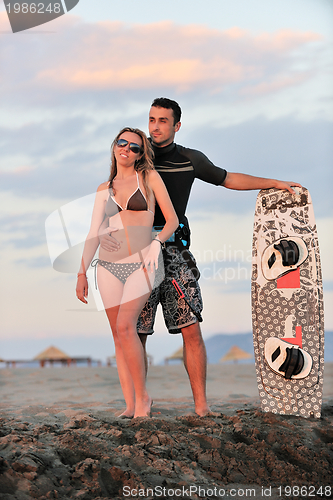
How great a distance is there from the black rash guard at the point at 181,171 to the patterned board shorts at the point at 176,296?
12.0 inches

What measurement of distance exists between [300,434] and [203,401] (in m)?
0.69

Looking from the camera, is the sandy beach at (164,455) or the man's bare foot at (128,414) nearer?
the sandy beach at (164,455)

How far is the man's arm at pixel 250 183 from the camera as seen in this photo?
363cm

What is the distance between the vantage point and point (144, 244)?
317 centimetres

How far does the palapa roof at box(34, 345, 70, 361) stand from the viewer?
41.1 ft

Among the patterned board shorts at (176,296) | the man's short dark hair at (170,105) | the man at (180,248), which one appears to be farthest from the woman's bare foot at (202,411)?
the man's short dark hair at (170,105)

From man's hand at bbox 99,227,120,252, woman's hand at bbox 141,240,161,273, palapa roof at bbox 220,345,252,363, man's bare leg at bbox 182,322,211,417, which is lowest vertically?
palapa roof at bbox 220,345,252,363

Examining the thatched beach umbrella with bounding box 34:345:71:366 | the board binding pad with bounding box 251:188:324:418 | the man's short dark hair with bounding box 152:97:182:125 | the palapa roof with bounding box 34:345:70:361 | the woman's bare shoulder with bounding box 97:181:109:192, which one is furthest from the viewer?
the palapa roof with bounding box 34:345:70:361

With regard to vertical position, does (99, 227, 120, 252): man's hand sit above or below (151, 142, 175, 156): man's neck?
below

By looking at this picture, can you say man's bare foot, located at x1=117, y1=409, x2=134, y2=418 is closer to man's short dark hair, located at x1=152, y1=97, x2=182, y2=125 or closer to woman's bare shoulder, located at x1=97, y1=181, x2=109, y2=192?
woman's bare shoulder, located at x1=97, y1=181, x2=109, y2=192

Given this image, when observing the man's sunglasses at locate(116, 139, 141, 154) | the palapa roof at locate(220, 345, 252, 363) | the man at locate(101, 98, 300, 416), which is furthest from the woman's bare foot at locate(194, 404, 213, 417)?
the palapa roof at locate(220, 345, 252, 363)

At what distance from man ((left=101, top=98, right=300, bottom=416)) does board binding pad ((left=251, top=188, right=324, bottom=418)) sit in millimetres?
454

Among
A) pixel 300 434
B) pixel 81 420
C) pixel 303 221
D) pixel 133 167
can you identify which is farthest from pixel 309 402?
pixel 133 167

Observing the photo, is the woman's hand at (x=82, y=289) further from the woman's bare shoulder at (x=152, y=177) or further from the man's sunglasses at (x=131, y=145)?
the man's sunglasses at (x=131, y=145)
